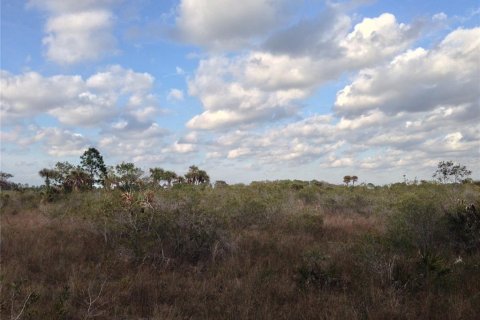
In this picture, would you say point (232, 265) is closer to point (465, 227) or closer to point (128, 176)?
point (465, 227)

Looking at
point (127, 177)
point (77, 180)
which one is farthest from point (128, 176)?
point (77, 180)

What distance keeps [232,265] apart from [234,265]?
50 mm

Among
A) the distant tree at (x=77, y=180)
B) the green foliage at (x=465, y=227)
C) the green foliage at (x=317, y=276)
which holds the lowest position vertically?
the green foliage at (x=317, y=276)

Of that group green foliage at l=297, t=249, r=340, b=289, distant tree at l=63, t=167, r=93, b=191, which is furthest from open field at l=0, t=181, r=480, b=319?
distant tree at l=63, t=167, r=93, b=191

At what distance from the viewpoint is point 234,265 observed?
→ 966 cm

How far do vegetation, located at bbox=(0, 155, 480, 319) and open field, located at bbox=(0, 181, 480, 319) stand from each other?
0.03 meters

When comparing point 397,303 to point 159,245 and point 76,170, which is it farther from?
point 76,170

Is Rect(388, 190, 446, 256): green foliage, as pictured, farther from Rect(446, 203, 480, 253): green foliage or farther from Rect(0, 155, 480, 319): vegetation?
Rect(446, 203, 480, 253): green foliage

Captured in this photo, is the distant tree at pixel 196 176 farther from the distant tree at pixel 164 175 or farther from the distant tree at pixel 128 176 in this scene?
the distant tree at pixel 128 176

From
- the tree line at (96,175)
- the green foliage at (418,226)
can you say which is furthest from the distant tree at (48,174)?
the green foliage at (418,226)

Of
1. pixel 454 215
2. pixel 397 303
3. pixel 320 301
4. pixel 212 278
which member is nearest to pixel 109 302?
pixel 212 278

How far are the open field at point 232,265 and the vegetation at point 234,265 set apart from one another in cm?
3

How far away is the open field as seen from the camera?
6867mm

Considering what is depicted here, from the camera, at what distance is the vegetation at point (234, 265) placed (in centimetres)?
688
